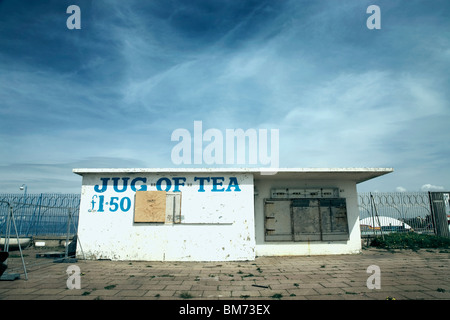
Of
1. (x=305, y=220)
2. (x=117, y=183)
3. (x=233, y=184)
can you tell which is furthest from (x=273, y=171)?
(x=117, y=183)

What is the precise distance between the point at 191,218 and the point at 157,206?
4.49ft

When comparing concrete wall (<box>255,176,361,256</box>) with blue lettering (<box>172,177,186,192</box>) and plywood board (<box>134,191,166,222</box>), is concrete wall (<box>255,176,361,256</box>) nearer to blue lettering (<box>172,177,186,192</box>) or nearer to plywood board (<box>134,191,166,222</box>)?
blue lettering (<box>172,177,186,192</box>)

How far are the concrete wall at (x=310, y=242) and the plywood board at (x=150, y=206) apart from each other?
12.9 feet

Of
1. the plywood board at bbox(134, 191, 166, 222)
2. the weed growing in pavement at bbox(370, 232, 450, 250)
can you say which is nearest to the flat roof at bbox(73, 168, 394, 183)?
the plywood board at bbox(134, 191, 166, 222)

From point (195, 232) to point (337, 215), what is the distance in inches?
240

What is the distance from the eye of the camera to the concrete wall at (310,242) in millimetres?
9992

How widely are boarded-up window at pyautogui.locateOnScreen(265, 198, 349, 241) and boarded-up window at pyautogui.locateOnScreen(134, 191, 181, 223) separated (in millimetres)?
3813

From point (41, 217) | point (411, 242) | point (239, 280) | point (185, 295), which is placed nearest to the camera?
point (185, 295)

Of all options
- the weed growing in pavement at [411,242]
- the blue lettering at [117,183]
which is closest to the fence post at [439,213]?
the weed growing in pavement at [411,242]

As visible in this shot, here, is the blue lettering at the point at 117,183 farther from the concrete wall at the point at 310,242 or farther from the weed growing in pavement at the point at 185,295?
the weed growing in pavement at the point at 185,295

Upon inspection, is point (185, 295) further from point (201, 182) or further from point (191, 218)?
point (201, 182)

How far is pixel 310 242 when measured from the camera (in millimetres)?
10070

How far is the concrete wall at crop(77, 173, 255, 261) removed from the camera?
349 inches
